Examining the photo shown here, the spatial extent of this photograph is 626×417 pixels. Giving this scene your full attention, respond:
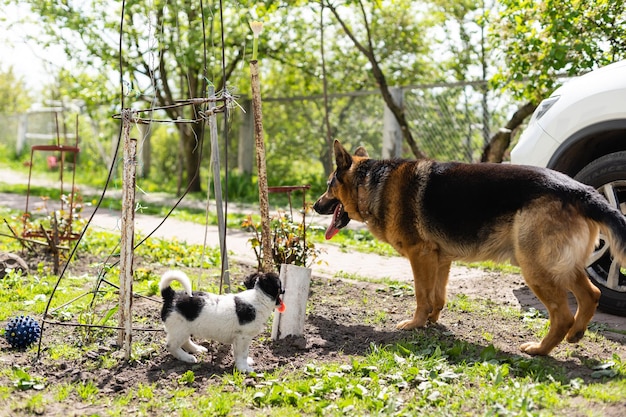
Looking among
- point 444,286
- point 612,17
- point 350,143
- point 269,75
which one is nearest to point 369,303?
point 444,286

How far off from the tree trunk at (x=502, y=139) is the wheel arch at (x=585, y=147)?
4953 millimetres

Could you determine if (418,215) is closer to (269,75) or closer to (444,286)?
(444,286)

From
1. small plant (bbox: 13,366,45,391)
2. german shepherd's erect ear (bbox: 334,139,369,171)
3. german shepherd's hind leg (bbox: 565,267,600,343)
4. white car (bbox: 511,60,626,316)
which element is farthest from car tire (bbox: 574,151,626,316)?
small plant (bbox: 13,366,45,391)

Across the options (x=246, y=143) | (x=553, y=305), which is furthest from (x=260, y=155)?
(x=246, y=143)

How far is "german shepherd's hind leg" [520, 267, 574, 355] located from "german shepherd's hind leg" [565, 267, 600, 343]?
116 millimetres

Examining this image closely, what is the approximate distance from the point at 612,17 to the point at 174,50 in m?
9.42

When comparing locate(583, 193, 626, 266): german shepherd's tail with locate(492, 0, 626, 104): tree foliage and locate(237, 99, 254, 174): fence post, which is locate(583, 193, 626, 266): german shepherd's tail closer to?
locate(492, 0, 626, 104): tree foliage

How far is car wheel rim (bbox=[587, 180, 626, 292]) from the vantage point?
5348 millimetres

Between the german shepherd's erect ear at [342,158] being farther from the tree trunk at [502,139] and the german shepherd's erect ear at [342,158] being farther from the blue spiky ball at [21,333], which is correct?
the tree trunk at [502,139]

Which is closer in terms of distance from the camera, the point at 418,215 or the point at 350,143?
the point at 418,215

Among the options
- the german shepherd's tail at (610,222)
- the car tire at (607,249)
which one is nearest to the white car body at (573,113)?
the car tire at (607,249)

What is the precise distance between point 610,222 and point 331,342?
2.04 m

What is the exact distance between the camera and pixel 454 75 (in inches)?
711

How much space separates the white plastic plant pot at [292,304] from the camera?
4.72 meters
